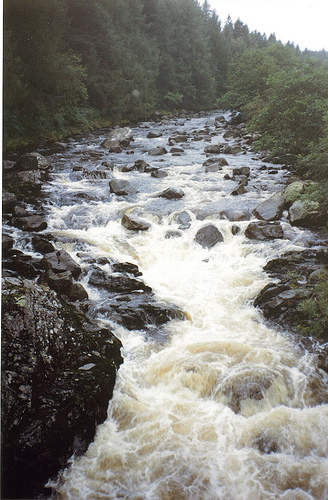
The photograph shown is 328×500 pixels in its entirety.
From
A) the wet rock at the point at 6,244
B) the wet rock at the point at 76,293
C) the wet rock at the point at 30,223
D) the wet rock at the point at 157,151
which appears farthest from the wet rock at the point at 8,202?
the wet rock at the point at 157,151

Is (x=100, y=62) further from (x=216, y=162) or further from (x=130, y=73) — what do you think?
(x=216, y=162)

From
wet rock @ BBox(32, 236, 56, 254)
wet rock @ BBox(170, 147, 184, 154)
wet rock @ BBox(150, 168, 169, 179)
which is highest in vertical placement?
wet rock @ BBox(170, 147, 184, 154)

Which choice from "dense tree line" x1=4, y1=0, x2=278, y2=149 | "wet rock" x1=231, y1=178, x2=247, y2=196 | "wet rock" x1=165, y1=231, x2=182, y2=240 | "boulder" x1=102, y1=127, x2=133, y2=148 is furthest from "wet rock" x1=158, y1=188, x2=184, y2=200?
"boulder" x1=102, y1=127, x2=133, y2=148

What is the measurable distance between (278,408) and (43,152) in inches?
580

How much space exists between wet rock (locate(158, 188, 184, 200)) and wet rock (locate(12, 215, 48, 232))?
398 cm

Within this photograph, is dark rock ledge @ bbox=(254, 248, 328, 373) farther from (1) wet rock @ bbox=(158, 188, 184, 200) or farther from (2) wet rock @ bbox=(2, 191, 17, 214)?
(2) wet rock @ bbox=(2, 191, 17, 214)

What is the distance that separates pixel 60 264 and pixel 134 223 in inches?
109

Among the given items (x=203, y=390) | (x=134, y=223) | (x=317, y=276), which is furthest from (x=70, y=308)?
(x=317, y=276)

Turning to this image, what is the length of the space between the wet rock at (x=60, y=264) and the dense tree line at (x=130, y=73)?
7292mm

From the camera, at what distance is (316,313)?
5438mm

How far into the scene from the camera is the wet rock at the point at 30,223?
8.37 meters

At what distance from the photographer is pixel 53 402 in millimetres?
3662

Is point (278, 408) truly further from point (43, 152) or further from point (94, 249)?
point (43, 152)

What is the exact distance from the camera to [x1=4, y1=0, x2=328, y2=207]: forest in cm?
1315
